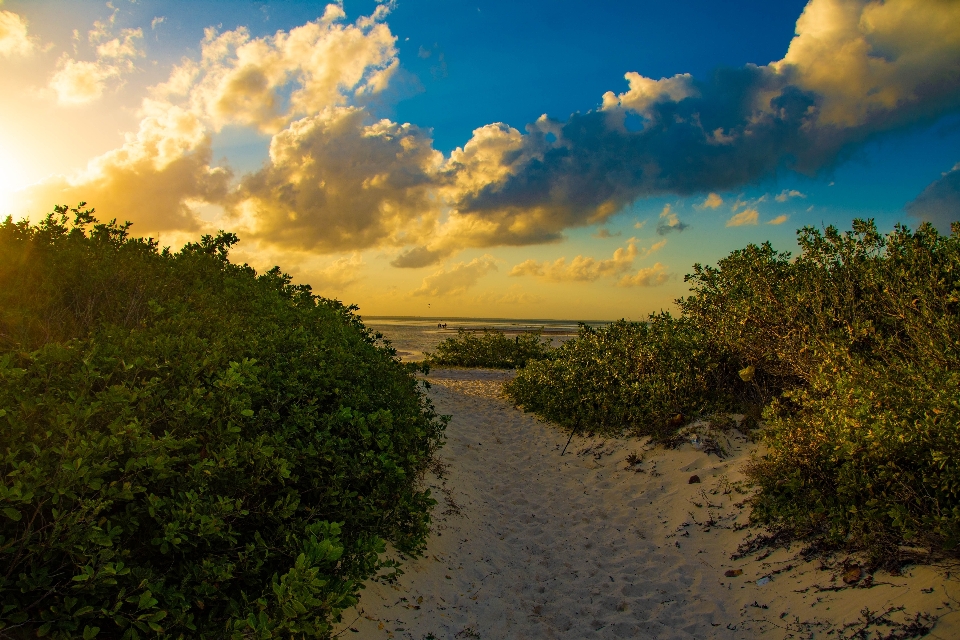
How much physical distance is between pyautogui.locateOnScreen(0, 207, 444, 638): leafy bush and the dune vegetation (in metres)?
4.95

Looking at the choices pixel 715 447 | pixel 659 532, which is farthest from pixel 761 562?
pixel 715 447

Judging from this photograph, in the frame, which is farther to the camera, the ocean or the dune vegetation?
the ocean

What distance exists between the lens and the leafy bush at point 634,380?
10453 millimetres

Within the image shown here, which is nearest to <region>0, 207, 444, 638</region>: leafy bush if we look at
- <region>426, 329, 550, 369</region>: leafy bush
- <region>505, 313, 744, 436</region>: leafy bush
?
<region>505, 313, 744, 436</region>: leafy bush

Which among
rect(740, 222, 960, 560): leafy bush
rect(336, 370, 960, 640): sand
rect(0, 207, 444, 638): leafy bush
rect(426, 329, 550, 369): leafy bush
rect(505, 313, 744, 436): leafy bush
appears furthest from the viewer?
rect(426, 329, 550, 369): leafy bush

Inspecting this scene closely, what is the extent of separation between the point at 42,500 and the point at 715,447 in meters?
9.25

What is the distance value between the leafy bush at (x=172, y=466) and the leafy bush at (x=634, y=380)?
20.8 ft

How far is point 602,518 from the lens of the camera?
8.07 metres

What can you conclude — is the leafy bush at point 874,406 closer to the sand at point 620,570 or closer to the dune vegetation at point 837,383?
the dune vegetation at point 837,383

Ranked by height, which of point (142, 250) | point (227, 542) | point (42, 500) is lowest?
point (227, 542)

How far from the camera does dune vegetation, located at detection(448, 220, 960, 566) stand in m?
5.19

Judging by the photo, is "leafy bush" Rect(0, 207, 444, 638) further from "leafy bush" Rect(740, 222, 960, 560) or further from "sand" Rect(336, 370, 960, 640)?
"leafy bush" Rect(740, 222, 960, 560)

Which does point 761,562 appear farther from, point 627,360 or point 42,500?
point 42,500

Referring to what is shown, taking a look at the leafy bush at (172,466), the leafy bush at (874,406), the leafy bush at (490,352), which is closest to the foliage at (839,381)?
the leafy bush at (874,406)
